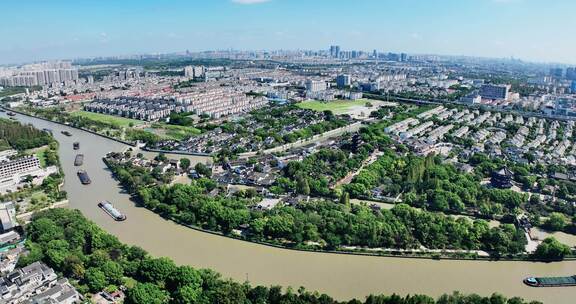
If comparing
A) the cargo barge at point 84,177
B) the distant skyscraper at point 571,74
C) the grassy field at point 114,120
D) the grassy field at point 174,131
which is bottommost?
the cargo barge at point 84,177

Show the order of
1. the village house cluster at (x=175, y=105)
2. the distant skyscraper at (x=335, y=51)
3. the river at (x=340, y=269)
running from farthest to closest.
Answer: the distant skyscraper at (x=335, y=51) < the village house cluster at (x=175, y=105) < the river at (x=340, y=269)

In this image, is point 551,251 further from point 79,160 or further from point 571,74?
point 571,74

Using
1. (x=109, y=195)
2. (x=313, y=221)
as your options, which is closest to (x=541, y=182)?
(x=313, y=221)

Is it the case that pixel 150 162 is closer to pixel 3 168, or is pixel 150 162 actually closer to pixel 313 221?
pixel 3 168

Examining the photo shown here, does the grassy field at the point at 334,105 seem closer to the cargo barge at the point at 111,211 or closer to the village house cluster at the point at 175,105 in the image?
the village house cluster at the point at 175,105

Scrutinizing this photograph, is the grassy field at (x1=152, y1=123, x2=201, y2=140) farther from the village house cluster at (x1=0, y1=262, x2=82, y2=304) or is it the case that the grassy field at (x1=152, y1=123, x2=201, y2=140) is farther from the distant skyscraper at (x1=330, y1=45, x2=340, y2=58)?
the distant skyscraper at (x1=330, y1=45, x2=340, y2=58)

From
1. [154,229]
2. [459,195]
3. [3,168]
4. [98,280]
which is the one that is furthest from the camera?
[3,168]

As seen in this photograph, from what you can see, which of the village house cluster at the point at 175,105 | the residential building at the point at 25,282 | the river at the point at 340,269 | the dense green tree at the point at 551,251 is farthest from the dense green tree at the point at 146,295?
the village house cluster at the point at 175,105
